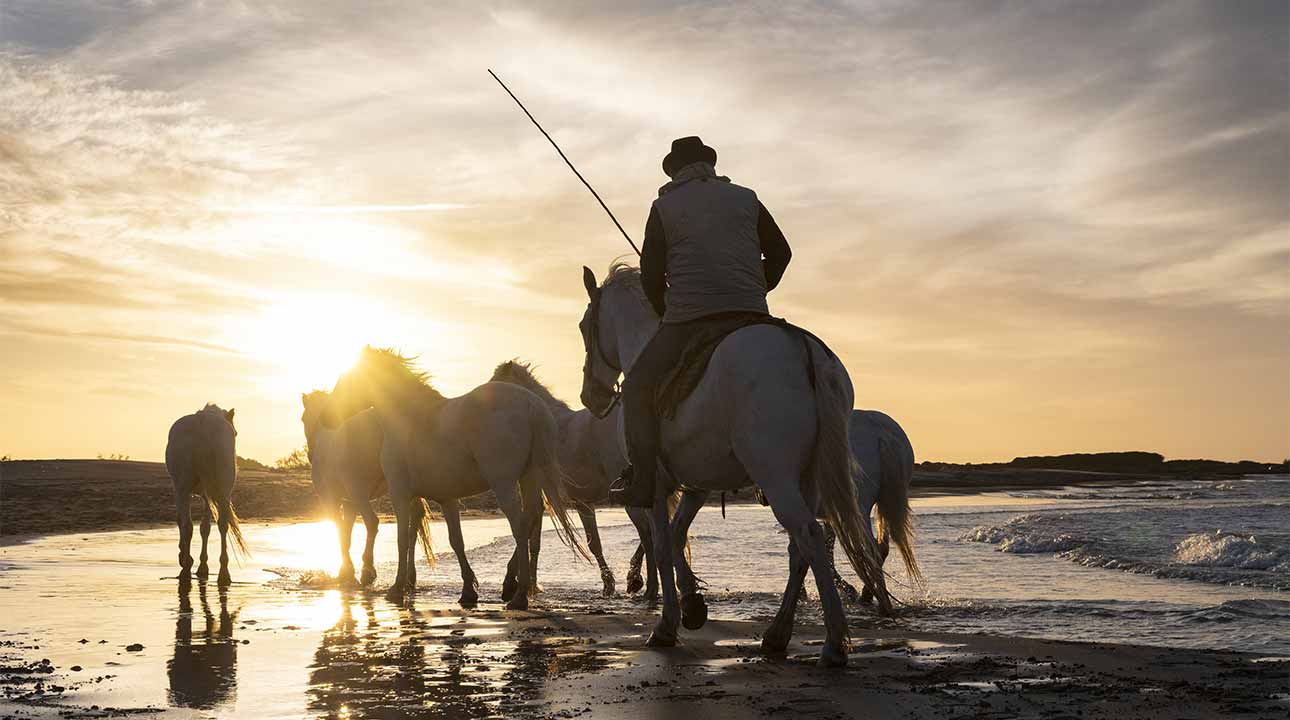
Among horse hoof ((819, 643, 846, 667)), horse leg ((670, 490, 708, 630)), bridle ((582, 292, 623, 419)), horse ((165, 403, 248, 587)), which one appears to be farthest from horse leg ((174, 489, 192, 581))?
horse hoof ((819, 643, 846, 667))

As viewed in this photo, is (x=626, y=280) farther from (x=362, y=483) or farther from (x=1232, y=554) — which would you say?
(x=1232, y=554)

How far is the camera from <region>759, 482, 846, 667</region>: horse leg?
6449 mm

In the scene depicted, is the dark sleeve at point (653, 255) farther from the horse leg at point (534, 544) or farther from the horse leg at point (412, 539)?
the horse leg at point (412, 539)

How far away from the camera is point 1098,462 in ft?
364

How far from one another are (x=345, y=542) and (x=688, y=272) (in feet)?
27.5

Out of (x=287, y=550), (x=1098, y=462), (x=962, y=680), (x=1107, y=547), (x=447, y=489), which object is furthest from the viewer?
(x=1098, y=462)

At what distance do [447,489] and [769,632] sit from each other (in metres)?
5.49

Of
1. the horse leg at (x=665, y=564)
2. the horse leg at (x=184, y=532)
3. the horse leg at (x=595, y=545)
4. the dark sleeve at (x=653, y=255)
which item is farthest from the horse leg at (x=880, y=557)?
the horse leg at (x=184, y=532)

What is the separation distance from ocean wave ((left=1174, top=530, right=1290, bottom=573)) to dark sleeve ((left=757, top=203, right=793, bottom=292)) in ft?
33.7

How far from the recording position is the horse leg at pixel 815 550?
6.45 m

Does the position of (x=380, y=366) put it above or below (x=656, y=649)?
above

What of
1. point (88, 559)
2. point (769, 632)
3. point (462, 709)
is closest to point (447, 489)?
point (769, 632)

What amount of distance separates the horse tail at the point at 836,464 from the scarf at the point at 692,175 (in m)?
1.54

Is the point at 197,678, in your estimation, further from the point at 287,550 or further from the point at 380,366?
the point at 287,550
